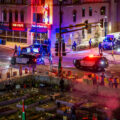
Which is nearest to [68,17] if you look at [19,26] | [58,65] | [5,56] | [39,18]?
[39,18]

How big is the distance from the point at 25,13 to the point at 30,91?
3295 centimetres

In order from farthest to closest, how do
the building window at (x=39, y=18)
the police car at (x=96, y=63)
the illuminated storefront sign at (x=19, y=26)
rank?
the illuminated storefront sign at (x=19, y=26)
the building window at (x=39, y=18)
the police car at (x=96, y=63)

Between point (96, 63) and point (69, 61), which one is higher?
point (69, 61)

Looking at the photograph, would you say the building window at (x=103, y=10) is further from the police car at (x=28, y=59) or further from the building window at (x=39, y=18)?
the police car at (x=28, y=59)

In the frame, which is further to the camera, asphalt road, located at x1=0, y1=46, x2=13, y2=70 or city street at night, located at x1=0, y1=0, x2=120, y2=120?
asphalt road, located at x1=0, y1=46, x2=13, y2=70

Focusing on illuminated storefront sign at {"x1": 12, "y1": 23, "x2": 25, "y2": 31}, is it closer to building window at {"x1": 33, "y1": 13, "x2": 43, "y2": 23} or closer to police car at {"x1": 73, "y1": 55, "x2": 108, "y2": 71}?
building window at {"x1": 33, "y1": 13, "x2": 43, "y2": 23}

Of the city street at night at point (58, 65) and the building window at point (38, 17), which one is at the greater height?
the building window at point (38, 17)

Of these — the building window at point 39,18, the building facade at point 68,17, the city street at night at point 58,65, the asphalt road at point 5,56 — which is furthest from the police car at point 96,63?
the building window at point 39,18

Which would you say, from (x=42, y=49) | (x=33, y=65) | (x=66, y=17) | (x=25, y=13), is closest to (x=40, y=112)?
(x=33, y=65)

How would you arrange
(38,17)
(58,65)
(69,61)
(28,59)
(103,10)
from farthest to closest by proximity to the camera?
(38,17)
(103,10)
(69,61)
(28,59)
(58,65)

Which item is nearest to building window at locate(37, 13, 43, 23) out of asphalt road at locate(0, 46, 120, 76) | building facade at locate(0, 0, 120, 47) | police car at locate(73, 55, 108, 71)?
building facade at locate(0, 0, 120, 47)

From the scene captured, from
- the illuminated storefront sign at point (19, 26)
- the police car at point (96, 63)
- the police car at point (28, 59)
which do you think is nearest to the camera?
the police car at point (96, 63)

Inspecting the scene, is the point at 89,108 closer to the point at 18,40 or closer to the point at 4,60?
the point at 4,60

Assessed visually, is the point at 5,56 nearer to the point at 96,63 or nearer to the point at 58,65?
the point at 58,65
